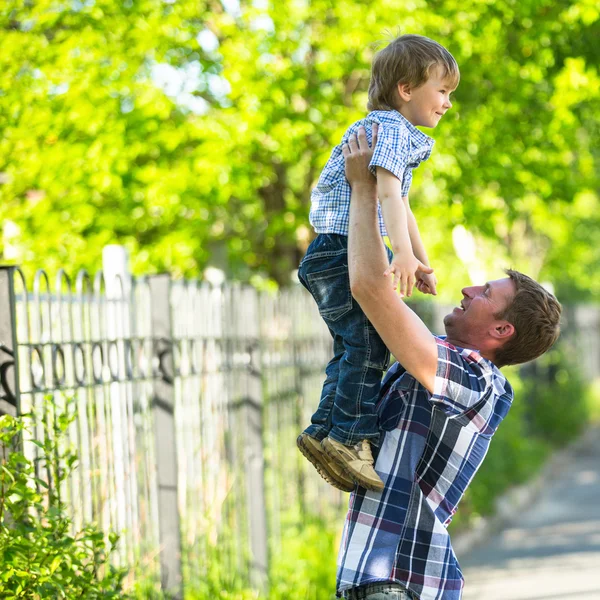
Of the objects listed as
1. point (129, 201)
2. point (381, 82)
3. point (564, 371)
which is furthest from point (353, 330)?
point (564, 371)

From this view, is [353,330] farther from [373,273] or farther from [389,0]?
[389,0]

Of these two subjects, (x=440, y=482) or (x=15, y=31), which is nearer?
(x=440, y=482)

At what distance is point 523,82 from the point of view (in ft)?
32.4

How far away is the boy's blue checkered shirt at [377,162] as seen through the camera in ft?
9.41

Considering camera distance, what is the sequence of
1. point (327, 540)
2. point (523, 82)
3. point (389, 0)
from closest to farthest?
point (327, 540) < point (389, 0) < point (523, 82)

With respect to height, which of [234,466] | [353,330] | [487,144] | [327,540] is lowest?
[327,540]

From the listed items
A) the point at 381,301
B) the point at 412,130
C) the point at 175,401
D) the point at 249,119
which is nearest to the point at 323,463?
the point at 381,301

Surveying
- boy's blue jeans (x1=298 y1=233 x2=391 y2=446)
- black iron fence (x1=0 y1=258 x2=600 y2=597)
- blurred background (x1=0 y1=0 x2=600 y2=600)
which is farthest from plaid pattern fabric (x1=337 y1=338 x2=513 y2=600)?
blurred background (x1=0 y1=0 x2=600 y2=600)

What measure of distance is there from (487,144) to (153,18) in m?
3.35

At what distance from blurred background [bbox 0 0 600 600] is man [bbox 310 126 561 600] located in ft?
14.5

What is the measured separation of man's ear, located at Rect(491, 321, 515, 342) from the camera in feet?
9.79

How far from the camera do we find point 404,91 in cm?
296

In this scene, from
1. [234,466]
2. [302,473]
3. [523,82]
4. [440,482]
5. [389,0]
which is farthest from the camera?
[523,82]

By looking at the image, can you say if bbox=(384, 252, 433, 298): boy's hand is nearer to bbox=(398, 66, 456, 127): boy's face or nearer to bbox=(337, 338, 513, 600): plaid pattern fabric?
bbox=(337, 338, 513, 600): plaid pattern fabric
